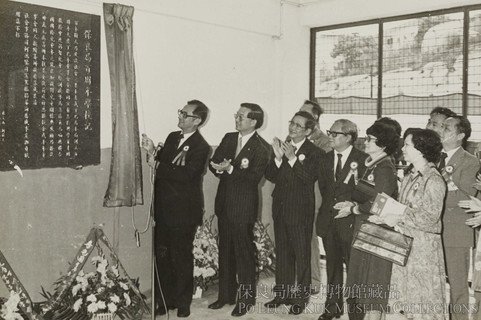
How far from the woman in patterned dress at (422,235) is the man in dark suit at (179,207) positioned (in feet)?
5.14

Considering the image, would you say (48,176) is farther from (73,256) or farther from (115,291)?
(115,291)

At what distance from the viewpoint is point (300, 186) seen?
13.8ft

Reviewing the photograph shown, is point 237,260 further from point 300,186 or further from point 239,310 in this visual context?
point 300,186

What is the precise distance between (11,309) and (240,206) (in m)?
1.74

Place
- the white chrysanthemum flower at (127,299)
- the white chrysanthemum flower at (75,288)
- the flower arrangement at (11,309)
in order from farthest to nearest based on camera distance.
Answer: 1. the white chrysanthemum flower at (127,299)
2. the white chrysanthemum flower at (75,288)
3. the flower arrangement at (11,309)

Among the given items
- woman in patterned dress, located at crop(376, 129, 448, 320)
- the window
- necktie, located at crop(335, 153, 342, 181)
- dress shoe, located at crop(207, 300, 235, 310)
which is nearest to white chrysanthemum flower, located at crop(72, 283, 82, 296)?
dress shoe, located at crop(207, 300, 235, 310)

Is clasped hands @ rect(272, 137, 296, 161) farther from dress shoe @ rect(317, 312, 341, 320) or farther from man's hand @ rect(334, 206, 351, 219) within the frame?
dress shoe @ rect(317, 312, 341, 320)

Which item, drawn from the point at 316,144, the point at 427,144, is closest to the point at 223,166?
the point at 316,144

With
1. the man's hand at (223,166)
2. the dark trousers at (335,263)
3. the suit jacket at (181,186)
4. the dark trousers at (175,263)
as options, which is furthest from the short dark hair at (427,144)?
the dark trousers at (175,263)

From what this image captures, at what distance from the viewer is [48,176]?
12.7 feet

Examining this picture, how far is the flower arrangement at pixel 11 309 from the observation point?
3361 millimetres

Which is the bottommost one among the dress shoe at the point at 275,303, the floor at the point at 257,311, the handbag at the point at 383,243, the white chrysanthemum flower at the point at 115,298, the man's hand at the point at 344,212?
the floor at the point at 257,311

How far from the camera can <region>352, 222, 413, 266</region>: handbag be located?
3.06 m

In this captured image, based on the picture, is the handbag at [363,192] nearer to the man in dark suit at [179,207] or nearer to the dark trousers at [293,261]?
the dark trousers at [293,261]
